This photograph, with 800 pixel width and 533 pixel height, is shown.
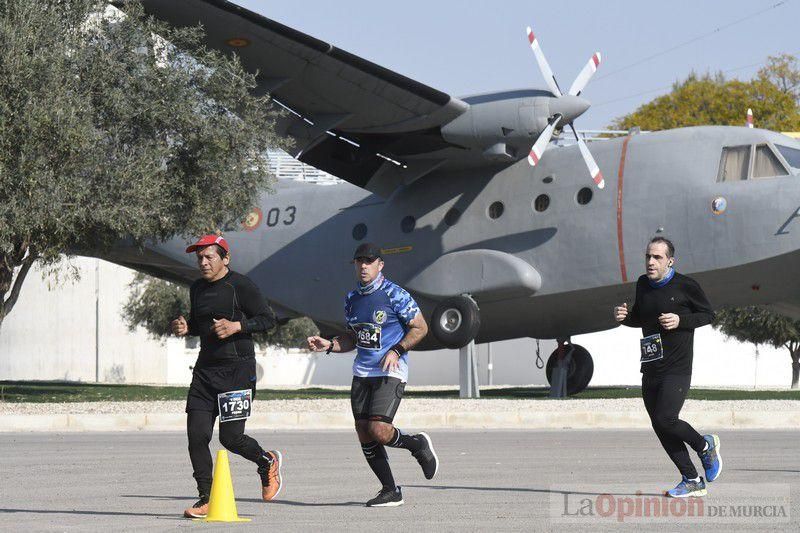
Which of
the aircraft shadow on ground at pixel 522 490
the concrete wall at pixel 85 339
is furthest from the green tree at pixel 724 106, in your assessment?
the aircraft shadow on ground at pixel 522 490

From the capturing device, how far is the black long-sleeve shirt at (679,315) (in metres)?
8.75

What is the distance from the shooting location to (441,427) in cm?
1795

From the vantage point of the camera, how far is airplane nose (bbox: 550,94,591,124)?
21.6m

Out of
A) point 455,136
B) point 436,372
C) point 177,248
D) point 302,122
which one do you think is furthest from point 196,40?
point 436,372

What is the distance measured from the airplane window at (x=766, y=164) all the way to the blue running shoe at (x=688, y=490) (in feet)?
44.5

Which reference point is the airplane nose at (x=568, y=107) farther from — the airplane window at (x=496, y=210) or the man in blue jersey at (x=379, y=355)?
the man in blue jersey at (x=379, y=355)

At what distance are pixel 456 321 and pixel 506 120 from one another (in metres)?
3.96

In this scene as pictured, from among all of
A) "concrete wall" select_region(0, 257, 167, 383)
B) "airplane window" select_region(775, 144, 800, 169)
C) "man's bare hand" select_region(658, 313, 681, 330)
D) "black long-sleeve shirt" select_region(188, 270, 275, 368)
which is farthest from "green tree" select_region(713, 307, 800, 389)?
"black long-sleeve shirt" select_region(188, 270, 275, 368)

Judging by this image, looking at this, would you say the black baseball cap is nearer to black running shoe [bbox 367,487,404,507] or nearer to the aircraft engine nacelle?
black running shoe [bbox 367,487,404,507]

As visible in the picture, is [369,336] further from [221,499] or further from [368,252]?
[221,499]

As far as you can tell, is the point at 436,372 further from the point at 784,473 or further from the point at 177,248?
the point at 784,473

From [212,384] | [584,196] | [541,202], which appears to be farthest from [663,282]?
[541,202]

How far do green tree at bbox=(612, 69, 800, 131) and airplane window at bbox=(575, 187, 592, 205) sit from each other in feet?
113

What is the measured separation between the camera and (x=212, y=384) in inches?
328
